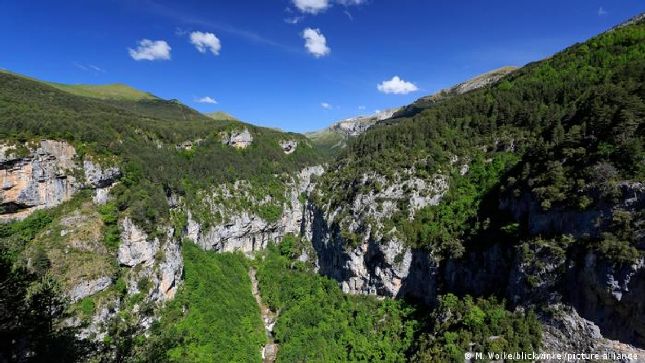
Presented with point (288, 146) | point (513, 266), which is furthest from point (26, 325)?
point (288, 146)

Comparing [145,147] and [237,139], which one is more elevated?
[237,139]

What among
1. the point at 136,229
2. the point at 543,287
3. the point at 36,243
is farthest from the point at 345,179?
the point at 36,243

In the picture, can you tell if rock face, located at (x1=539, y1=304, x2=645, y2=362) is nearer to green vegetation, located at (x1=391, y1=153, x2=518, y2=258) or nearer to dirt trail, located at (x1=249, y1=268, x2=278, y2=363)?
green vegetation, located at (x1=391, y1=153, x2=518, y2=258)

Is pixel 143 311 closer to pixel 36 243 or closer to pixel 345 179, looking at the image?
pixel 36 243

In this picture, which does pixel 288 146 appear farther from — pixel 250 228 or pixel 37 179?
pixel 37 179

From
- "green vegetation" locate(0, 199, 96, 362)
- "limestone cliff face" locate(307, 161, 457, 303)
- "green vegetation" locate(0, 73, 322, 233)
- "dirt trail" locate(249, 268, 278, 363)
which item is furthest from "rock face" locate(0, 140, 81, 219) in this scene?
"limestone cliff face" locate(307, 161, 457, 303)

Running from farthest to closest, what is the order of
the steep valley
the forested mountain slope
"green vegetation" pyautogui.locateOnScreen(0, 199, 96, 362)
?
the forested mountain slope
the steep valley
"green vegetation" pyautogui.locateOnScreen(0, 199, 96, 362)
